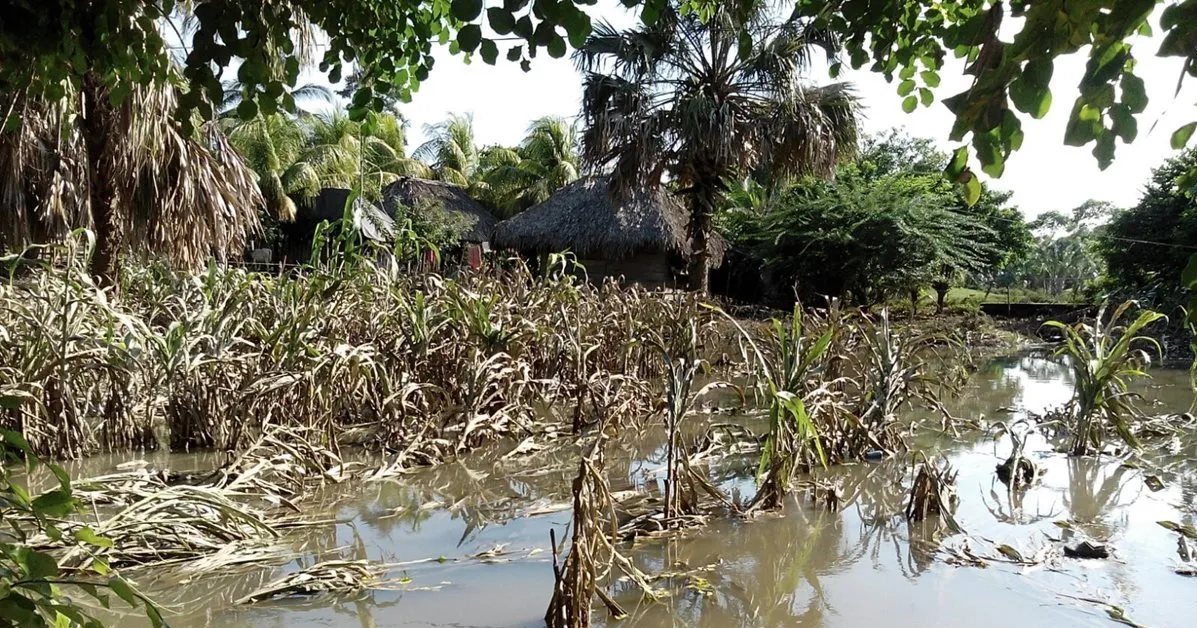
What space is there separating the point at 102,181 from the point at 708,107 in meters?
7.89

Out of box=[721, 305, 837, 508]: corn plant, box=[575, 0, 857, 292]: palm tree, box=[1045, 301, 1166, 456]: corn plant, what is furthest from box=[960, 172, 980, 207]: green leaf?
box=[575, 0, 857, 292]: palm tree

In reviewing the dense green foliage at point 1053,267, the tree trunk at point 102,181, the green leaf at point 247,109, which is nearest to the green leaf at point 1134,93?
the green leaf at point 247,109

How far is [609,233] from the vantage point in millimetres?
18250

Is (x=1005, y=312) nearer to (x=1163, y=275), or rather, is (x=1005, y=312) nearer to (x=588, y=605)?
(x=1163, y=275)

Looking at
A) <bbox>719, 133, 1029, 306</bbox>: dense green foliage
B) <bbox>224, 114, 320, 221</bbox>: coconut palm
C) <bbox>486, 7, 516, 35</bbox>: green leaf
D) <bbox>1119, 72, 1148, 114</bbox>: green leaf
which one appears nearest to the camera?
<bbox>1119, 72, 1148, 114</bbox>: green leaf

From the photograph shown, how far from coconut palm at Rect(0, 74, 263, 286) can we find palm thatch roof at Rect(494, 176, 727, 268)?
34.2 feet

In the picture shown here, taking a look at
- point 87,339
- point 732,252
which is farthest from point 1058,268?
point 87,339

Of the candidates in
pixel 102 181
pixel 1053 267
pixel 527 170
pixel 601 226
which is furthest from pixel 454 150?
pixel 1053 267

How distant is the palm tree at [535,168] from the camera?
2672cm

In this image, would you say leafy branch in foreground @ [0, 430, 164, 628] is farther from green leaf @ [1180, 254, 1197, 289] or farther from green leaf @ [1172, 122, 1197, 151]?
green leaf @ [1172, 122, 1197, 151]

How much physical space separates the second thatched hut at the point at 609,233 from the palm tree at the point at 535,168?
20.8ft

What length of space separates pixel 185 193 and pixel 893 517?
21.2ft

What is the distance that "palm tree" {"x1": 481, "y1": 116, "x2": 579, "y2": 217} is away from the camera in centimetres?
2672

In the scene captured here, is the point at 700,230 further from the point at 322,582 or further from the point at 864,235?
the point at 322,582
